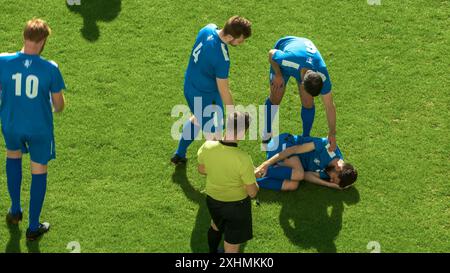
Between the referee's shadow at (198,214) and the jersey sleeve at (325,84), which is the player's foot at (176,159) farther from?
the jersey sleeve at (325,84)

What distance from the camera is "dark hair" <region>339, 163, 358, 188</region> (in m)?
8.80

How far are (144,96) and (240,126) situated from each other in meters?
3.33

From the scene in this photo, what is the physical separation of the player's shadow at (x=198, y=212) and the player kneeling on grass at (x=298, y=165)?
2.48 feet

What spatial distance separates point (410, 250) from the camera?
838cm

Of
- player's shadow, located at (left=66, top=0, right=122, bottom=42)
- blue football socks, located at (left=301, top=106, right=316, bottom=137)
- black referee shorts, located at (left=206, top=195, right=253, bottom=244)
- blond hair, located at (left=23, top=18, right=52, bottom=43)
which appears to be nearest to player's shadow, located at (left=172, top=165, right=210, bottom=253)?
black referee shorts, located at (left=206, top=195, right=253, bottom=244)

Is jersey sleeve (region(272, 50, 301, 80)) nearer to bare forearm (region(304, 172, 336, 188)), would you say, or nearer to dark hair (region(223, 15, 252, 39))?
dark hair (region(223, 15, 252, 39))

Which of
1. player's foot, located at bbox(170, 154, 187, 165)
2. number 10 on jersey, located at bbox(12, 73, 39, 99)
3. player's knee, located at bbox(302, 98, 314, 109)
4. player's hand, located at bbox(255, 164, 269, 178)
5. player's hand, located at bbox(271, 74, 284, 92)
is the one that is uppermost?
number 10 on jersey, located at bbox(12, 73, 39, 99)

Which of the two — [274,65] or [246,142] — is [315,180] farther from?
[274,65]

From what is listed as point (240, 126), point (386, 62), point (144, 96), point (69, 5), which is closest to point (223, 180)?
point (240, 126)

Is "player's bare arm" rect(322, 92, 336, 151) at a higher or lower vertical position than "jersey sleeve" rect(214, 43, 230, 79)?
lower

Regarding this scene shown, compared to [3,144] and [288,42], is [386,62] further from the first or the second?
[3,144]

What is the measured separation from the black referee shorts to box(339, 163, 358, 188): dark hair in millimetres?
1574

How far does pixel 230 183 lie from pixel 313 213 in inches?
69.0

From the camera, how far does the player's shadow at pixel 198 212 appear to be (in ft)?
27.4
